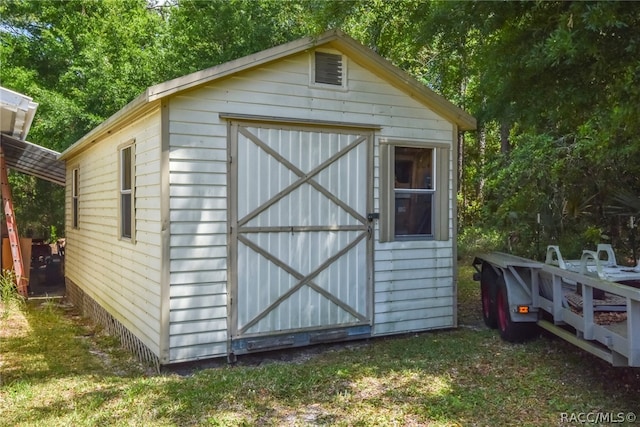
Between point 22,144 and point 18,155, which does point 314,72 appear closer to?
point 22,144

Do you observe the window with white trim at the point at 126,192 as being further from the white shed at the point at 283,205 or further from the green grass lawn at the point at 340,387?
the green grass lawn at the point at 340,387

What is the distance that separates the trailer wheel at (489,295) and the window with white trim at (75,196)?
7.31 metres

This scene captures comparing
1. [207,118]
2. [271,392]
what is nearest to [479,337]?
[271,392]

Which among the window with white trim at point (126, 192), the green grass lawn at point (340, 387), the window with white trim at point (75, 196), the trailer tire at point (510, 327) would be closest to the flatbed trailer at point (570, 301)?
the trailer tire at point (510, 327)

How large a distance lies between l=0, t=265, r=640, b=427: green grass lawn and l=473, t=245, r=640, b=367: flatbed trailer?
0.35m

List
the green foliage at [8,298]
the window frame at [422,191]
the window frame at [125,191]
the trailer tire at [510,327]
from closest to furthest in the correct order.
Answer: the trailer tire at [510,327], the window frame at [125,191], the window frame at [422,191], the green foliage at [8,298]

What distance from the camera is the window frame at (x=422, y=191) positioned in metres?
5.92

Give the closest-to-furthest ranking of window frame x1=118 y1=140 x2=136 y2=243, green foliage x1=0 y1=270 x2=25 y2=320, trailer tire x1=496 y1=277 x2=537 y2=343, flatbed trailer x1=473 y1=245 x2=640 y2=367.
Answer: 1. flatbed trailer x1=473 y1=245 x2=640 y2=367
2. trailer tire x1=496 y1=277 x2=537 y2=343
3. window frame x1=118 y1=140 x2=136 y2=243
4. green foliage x1=0 y1=270 x2=25 y2=320

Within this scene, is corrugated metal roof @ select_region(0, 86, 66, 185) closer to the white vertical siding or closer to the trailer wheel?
the white vertical siding

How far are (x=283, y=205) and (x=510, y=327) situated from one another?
9.38 feet

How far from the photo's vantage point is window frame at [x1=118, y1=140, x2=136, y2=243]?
19.0 feet

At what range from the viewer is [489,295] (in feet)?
20.4

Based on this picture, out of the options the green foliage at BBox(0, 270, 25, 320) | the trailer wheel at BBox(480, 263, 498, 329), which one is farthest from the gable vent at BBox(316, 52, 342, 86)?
the green foliage at BBox(0, 270, 25, 320)

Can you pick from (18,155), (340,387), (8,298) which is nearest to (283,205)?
(340,387)
